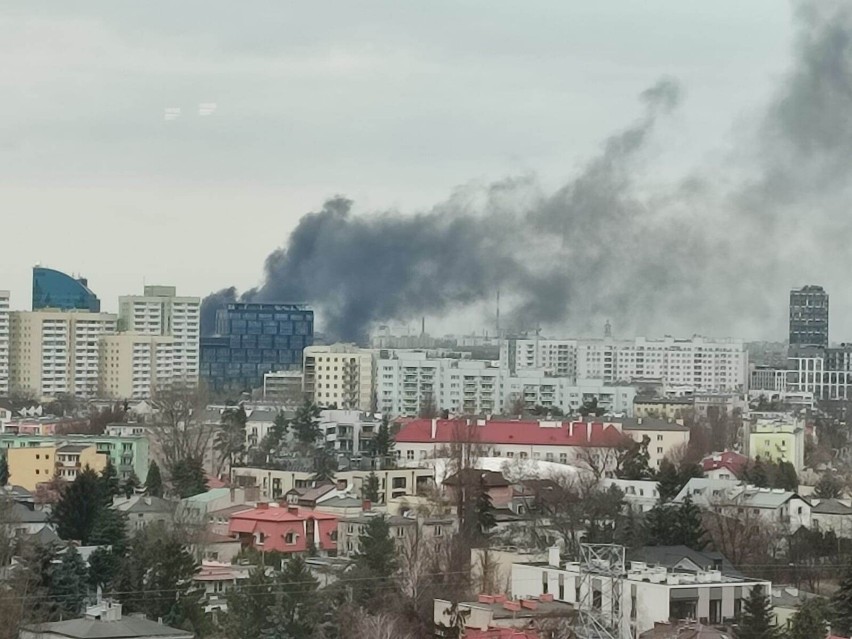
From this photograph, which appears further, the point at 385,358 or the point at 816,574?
the point at 385,358

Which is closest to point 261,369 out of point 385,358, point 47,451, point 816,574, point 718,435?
point 385,358

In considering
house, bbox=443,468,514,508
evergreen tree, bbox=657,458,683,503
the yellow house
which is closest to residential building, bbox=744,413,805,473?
evergreen tree, bbox=657,458,683,503

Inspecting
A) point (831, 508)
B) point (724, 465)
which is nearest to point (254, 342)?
point (724, 465)

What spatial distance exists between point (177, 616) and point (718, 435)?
11.5 meters

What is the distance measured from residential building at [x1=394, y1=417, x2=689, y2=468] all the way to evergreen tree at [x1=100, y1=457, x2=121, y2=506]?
3.23m

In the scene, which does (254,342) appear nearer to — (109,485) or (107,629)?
(109,485)

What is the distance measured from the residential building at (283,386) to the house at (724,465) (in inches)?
296

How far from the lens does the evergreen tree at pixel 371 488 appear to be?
11664mm

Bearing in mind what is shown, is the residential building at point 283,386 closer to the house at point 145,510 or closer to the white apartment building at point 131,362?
the white apartment building at point 131,362

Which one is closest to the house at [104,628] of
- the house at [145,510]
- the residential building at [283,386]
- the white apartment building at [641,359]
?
the house at [145,510]

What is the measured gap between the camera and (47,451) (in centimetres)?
1312

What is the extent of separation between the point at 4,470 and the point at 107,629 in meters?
6.20

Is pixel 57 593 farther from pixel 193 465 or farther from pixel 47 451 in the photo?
pixel 47 451

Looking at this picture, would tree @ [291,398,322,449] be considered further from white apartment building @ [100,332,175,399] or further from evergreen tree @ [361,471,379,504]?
white apartment building @ [100,332,175,399]
